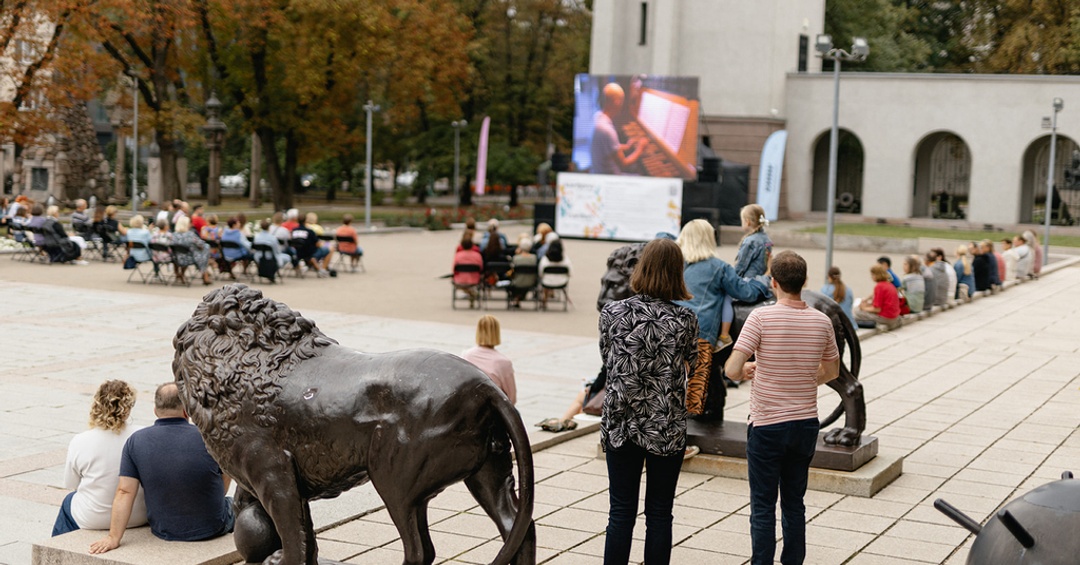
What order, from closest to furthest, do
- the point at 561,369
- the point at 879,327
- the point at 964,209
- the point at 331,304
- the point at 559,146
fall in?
1. the point at 561,369
2. the point at 879,327
3. the point at 331,304
4. the point at 964,209
5. the point at 559,146

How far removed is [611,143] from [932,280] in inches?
800

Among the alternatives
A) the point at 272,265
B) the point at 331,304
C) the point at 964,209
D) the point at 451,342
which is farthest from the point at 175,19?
the point at 964,209

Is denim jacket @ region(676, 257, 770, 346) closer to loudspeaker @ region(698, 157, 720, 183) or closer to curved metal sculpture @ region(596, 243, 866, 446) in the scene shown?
curved metal sculpture @ region(596, 243, 866, 446)

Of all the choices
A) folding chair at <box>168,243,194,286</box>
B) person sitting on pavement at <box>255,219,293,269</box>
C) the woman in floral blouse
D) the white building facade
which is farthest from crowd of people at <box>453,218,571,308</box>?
the white building facade

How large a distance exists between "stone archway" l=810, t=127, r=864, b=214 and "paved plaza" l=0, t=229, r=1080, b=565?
92.2ft

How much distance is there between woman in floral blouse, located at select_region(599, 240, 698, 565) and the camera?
5.89m

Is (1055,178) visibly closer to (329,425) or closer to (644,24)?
(644,24)

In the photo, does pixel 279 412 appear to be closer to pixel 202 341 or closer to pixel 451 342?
pixel 202 341

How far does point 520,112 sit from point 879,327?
140 feet

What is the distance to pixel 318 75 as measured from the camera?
Answer: 41.8m

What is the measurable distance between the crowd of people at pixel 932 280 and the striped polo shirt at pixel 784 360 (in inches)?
306

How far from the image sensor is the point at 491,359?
32.7 ft


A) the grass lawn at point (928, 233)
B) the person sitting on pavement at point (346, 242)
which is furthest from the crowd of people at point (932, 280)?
the grass lawn at point (928, 233)

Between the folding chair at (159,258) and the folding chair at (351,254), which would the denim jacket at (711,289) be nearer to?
the folding chair at (159,258)
